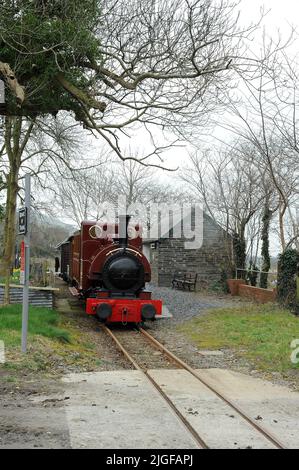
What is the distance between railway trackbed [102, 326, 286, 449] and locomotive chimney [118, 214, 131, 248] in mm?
2360

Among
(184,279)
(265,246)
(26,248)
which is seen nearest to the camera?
(26,248)

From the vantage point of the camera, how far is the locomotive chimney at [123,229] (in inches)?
611

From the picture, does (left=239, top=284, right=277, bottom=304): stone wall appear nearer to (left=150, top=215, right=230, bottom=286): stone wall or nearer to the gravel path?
the gravel path

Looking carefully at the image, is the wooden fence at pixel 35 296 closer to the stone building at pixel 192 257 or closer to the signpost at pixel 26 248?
the signpost at pixel 26 248

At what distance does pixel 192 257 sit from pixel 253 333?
18725mm

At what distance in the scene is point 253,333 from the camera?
1334cm

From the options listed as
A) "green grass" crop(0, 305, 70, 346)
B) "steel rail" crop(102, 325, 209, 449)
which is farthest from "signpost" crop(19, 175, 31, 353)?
"steel rail" crop(102, 325, 209, 449)

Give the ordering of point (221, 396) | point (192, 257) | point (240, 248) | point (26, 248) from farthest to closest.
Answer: point (192, 257) < point (240, 248) < point (26, 248) < point (221, 396)

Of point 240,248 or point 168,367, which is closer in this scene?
point 168,367

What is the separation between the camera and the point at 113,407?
6777 millimetres

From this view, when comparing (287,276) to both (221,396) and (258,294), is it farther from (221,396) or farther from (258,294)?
(221,396)

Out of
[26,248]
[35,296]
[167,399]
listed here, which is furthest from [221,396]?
[35,296]

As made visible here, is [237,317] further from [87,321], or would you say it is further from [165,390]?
[165,390]

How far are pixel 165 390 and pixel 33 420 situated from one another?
2.31 m
